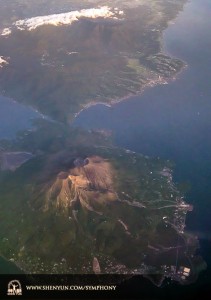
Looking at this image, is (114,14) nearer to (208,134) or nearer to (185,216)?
(208,134)

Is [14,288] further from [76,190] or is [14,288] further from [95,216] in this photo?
[76,190]

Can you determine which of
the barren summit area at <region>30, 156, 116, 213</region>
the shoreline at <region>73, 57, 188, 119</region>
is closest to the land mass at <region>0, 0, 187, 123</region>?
the shoreline at <region>73, 57, 188, 119</region>

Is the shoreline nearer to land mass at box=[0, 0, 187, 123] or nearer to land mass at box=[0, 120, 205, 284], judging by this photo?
land mass at box=[0, 0, 187, 123]

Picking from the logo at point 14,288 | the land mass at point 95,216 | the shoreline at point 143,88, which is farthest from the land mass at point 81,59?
the logo at point 14,288

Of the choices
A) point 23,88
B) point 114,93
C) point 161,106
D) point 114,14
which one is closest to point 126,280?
point 161,106

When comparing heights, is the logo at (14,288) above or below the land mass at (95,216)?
below

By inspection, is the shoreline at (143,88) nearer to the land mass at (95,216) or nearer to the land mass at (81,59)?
the land mass at (81,59)
